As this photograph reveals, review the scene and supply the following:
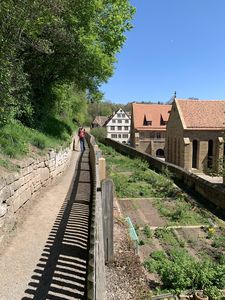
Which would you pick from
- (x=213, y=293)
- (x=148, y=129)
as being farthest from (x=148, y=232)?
(x=148, y=129)

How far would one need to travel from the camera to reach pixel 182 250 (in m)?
11.2

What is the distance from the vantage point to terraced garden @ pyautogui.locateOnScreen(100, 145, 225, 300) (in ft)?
26.6

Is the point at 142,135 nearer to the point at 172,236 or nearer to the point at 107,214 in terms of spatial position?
the point at 172,236

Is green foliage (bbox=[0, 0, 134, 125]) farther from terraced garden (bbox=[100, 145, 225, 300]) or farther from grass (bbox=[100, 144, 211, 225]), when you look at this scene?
terraced garden (bbox=[100, 145, 225, 300])

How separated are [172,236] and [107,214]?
18.6 ft

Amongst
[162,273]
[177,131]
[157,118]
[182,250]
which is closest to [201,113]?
[177,131]

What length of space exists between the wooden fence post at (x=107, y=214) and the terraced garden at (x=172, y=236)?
5.06ft

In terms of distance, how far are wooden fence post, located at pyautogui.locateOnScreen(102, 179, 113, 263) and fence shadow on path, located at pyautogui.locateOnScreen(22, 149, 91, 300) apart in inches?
20.6

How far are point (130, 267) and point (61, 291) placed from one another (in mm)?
2116

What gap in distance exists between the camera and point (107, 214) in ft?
24.6

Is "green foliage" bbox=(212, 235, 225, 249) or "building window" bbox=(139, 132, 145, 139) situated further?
"building window" bbox=(139, 132, 145, 139)

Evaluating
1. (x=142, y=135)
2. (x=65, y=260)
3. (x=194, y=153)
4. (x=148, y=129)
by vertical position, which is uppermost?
(x=148, y=129)

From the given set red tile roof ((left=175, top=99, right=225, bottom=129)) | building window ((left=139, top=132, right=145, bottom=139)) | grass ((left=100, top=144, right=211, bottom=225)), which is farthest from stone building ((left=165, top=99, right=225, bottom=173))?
building window ((left=139, top=132, right=145, bottom=139))

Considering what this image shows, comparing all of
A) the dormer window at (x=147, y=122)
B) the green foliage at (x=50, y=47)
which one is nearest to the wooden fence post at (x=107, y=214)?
the green foliage at (x=50, y=47)
